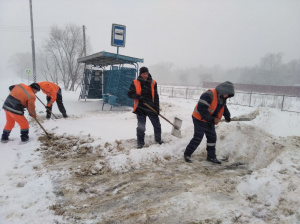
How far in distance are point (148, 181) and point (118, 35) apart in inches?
286

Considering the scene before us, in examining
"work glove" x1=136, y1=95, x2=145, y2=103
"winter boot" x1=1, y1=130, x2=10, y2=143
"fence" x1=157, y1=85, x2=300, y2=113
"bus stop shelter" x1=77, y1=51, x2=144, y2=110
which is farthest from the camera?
"fence" x1=157, y1=85, x2=300, y2=113

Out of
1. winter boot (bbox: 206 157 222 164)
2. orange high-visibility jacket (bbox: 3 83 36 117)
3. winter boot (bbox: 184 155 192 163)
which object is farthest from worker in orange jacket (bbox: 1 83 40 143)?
winter boot (bbox: 206 157 222 164)

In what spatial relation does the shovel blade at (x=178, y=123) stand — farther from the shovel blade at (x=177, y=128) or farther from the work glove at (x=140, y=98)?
the work glove at (x=140, y=98)

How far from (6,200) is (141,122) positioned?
2.64 metres

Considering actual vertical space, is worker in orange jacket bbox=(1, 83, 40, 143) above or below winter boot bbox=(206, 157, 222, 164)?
above

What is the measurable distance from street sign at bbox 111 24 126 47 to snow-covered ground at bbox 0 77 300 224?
16.7 feet

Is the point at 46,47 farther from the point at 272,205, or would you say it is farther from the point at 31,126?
the point at 272,205

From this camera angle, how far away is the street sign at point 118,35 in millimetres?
8703

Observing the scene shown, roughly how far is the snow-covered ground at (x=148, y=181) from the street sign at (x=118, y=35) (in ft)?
16.7

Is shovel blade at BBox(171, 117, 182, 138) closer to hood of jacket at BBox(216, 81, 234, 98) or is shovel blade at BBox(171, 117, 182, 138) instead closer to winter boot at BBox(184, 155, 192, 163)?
winter boot at BBox(184, 155, 192, 163)

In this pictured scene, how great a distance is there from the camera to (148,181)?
3178 millimetres

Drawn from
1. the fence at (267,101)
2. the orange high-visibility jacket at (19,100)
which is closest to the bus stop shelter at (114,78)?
the orange high-visibility jacket at (19,100)

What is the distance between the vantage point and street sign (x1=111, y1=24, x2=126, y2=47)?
8703 mm

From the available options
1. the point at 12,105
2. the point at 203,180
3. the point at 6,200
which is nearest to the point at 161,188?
the point at 203,180
